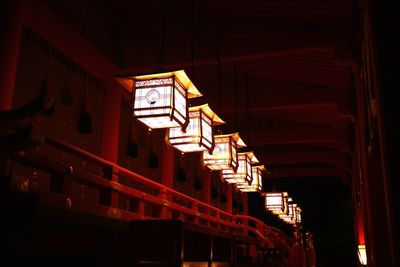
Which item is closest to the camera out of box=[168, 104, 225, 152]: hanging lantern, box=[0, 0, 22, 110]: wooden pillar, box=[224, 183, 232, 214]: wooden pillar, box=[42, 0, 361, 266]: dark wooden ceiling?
box=[0, 0, 22, 110]: wooden pillar

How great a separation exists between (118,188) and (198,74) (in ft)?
20.1

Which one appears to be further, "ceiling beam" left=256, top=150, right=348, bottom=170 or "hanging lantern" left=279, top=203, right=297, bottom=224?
"hanging lantern" left=279, top=203, right=297, bottom=224

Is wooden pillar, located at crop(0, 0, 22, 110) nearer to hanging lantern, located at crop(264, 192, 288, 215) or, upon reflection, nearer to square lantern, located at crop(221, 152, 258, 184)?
square lantern, located at crop(221, 152, 258, 184)

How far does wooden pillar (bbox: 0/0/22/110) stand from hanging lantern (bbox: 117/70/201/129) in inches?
57.4

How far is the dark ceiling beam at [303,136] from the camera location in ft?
45.7

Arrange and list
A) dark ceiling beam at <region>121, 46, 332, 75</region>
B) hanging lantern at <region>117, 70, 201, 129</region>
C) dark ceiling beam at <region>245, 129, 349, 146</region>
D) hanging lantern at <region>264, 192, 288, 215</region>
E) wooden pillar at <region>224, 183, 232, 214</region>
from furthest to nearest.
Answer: wooden pillar at <region>224, 183, 232, 214</region>
hanging lantern at <region>264, 192, 288, 215</region>
dark ceiling beam at <region>245, 129, 349, 146</region>
dark ceiling beam at <region>121, 46, 332, 75</region>
hanging lantern at <region>117, 70, 201, 129</region>

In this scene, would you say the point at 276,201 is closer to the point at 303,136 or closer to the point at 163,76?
the point at 303,136

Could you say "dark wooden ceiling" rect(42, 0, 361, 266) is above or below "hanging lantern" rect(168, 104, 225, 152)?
above

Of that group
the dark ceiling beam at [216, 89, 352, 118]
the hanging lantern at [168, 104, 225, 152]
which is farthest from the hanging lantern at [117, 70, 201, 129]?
the dark ceiling beam at [216, 89, 352, 118]

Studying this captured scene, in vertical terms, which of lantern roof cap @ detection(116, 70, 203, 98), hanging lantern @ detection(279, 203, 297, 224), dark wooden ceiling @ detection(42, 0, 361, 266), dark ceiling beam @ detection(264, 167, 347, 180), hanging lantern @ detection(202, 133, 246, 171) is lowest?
hanging lantern @ detection(279, 203, 297, 224)

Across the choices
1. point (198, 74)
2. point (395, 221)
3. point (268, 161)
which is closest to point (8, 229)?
point (395, 221)

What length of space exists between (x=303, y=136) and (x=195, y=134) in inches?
330

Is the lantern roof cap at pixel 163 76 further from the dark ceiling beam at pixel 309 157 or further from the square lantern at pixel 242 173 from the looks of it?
the dark ceiling beam at pixel 309 157

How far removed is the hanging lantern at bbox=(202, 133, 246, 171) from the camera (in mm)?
8352
